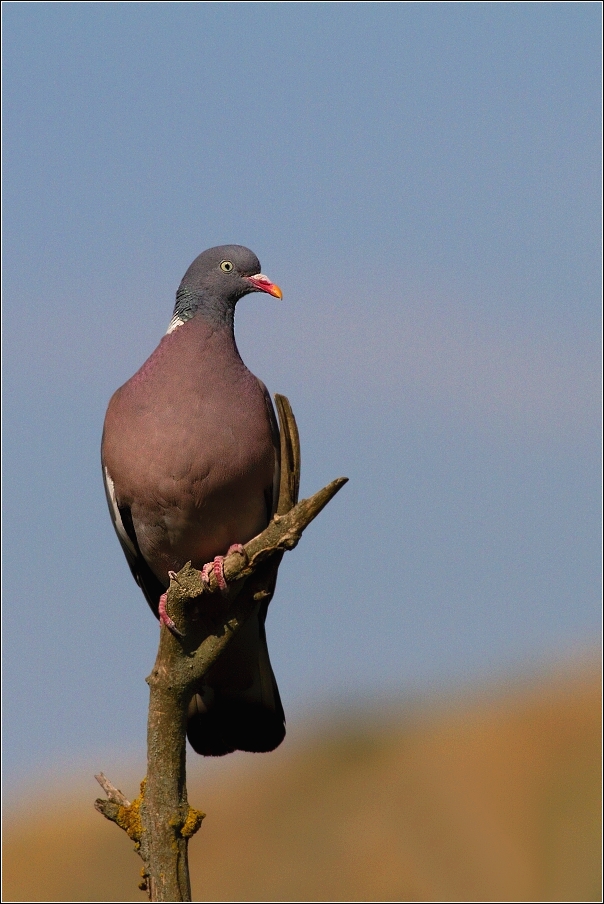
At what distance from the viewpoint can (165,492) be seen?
560 centimetres

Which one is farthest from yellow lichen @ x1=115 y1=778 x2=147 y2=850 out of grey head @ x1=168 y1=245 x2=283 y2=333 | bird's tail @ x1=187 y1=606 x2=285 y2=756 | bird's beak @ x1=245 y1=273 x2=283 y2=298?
bird's beak @ x1=245 y1=273 x2=283 y2=298

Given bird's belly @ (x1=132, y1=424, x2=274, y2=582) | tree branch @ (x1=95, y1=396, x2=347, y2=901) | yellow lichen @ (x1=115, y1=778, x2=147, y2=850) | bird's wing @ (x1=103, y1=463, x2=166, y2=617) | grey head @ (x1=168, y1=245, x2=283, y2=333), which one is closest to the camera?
tree branch @ (x1=95, y1=396, x2=347, y2=901)

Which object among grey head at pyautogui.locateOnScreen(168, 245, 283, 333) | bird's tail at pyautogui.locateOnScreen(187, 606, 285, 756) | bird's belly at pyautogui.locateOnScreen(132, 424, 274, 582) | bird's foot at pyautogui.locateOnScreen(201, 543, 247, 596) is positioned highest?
grey head at pyautogui.locateOnScreen(168, 245, 283, 333)

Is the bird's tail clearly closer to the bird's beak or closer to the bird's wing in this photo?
the bird's wing

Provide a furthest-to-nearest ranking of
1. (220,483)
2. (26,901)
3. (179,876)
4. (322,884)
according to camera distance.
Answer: (26,901) → (322,884) → (220,483) → (179,876)

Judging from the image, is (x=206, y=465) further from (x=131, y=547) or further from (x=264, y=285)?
(x=264, y=285)

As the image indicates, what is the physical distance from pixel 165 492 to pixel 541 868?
10.1 m

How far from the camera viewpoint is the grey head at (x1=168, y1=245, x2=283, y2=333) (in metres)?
6.22

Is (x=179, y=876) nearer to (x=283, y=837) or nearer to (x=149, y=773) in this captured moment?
(x=149, y=773)

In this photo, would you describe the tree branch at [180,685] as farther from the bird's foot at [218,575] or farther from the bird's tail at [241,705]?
the bird's tail at [241,705]

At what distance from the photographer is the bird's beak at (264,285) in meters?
6.33

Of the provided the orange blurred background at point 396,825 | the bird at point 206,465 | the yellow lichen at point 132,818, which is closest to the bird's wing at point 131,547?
the bird at point 206,465

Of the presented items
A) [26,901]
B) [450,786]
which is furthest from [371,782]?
[26,901]

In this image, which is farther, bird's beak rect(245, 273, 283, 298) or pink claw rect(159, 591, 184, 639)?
bird's beak rect(245, 273, 283, 298)
